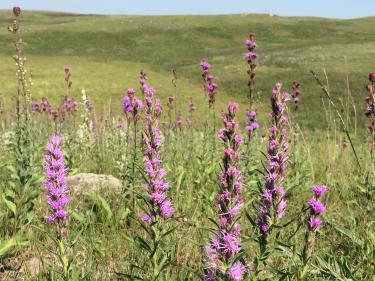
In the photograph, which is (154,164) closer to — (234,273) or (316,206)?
(234,273)

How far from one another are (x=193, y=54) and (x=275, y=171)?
168 ft

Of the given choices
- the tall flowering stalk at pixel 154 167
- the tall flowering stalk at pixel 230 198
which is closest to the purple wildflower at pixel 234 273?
the tall flowering stalk at pixel 230 198

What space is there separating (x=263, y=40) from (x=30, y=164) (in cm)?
5933

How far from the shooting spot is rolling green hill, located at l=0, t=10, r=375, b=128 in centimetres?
3102

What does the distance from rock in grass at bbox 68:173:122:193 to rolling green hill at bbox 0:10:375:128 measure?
19.4 ft

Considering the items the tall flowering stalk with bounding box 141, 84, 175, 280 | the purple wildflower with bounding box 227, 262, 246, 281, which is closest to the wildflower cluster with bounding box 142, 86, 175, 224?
the tall flowering stalk with bounding box 141, 84, 175, 280

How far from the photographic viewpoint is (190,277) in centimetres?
380

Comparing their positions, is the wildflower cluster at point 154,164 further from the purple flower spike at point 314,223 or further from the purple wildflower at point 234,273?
the purple flower spike at point 314,223

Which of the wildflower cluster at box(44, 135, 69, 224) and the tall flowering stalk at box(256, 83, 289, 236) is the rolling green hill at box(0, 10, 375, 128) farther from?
the wildflower cluster at box(44, 135, 69, 224)

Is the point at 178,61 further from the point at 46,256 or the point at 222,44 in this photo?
the point at 46,256

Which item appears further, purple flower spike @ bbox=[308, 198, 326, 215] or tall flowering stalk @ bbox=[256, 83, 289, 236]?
purple flower spike @ bbox=[308, 198, 326, 215]

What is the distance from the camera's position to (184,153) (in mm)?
8703

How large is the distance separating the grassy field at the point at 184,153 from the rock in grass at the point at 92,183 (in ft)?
0.44

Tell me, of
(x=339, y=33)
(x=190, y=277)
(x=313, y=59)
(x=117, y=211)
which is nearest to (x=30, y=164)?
(x=117, y=211)
